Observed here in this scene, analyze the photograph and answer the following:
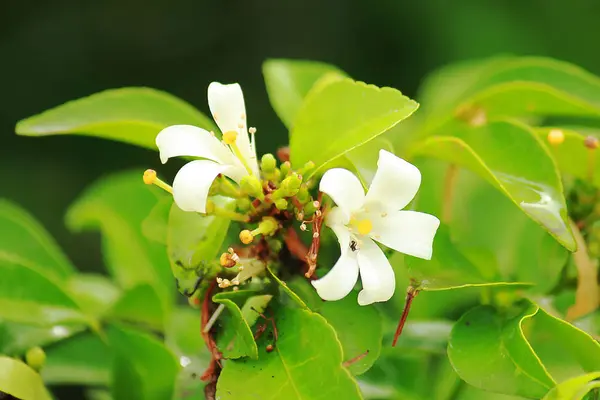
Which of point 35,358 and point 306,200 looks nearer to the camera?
point 306,200

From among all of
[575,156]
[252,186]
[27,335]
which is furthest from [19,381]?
[575,156]

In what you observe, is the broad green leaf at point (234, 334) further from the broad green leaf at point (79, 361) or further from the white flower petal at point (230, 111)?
the broad green leaf at point (79, 361)

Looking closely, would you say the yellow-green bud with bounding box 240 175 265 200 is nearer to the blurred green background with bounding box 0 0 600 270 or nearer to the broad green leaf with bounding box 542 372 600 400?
the broad green leaf with bounding box 542 372 600 400

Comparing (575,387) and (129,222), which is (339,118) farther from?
(129,222)

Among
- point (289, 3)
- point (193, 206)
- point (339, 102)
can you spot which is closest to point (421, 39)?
point (289, 3)

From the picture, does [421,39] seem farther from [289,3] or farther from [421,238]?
[421,238]

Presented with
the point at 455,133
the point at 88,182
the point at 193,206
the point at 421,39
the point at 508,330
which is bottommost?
the point at 88,182

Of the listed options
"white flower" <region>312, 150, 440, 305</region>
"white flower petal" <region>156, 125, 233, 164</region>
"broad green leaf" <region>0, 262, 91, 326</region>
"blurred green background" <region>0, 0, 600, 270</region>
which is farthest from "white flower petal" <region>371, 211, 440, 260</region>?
"blurred green background" <region>0, 0, 600, 270</region>
